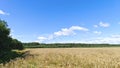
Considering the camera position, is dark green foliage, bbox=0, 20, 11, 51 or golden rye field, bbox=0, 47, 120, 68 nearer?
golden rye field, bbox=0, 47, 120, 68

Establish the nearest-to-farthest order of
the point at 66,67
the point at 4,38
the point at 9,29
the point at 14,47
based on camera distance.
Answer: the point at 66,67, the point at 4,38, the point at 9,29, the point at 14,47

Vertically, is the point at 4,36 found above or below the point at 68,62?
above

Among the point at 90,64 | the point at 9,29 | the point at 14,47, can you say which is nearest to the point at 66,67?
the point at 90,64

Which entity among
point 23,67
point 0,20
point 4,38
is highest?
point 0,20

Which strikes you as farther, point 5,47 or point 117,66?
point 5,47

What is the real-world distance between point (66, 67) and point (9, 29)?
1760 inches

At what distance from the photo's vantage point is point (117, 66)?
1068 cm

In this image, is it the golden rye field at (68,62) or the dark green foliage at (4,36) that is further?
the dark green foliage at (4,36)

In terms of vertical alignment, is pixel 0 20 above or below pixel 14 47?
above

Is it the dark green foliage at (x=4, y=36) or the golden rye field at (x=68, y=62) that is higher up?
the dark green foliage at (x=4, y=36)

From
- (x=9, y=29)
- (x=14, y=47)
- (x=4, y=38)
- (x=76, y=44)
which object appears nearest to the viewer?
(x=4, y=38)

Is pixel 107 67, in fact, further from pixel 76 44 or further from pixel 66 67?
pixel 76 44

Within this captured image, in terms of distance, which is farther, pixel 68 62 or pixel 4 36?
pixel 4 36

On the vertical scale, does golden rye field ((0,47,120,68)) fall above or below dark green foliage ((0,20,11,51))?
below
